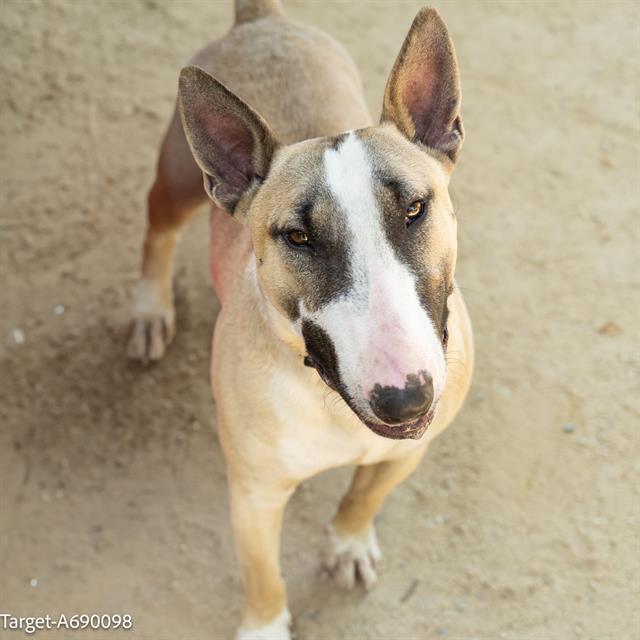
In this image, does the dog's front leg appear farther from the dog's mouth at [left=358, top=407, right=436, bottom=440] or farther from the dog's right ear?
the dog's right ear

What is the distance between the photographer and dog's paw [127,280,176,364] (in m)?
4.59

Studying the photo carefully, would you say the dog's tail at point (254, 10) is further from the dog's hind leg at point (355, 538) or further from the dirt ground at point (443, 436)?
the dog's hind leg at point (355, 538)

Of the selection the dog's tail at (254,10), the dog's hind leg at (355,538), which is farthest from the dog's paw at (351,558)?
the dog's tail at (254,10)

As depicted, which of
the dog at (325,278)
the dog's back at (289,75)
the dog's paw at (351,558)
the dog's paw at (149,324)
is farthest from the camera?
the dog's paw at (149,324)

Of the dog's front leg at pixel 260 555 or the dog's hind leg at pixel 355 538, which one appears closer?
the dog's front leg at pixel 260 555

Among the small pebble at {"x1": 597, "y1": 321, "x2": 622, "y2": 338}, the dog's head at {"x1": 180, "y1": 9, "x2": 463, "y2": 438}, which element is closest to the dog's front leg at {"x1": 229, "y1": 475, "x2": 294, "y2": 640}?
the dog's head at {"x1": 180, "y1": 9, "x2": 463, "y2": 438}

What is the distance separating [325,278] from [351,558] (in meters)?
1.70

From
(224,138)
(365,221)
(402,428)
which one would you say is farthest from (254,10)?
(402,428)

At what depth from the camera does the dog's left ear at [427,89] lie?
2730 mm

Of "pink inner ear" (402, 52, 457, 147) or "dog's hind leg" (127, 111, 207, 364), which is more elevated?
"pink inner ear" (402, 52, 457, 147)

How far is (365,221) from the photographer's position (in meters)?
2.45

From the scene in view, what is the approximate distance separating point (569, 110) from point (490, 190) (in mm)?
850

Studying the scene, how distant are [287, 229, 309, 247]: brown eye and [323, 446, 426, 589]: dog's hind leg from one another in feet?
4.17

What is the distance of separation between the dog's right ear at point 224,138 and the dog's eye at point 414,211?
52cm
